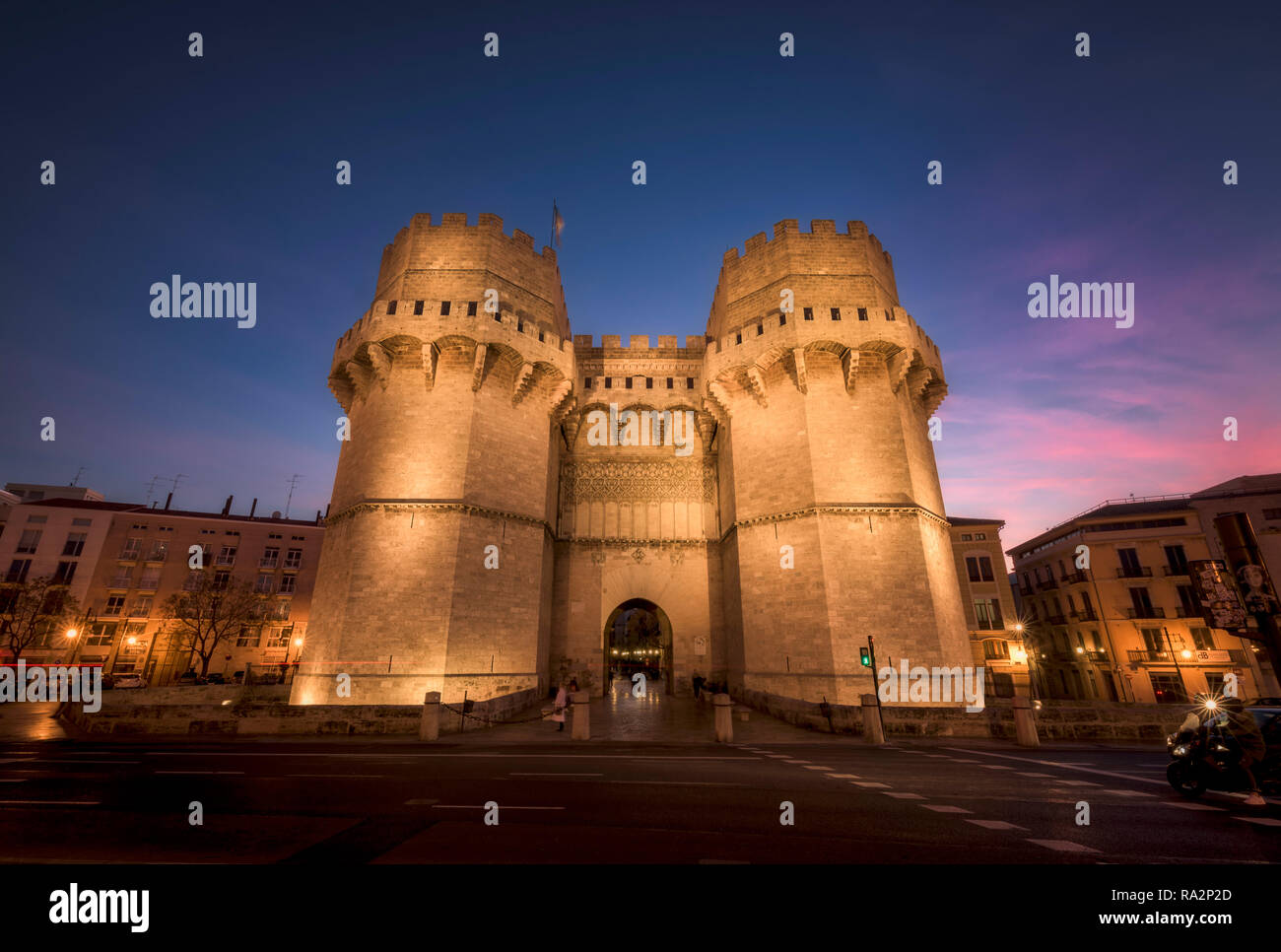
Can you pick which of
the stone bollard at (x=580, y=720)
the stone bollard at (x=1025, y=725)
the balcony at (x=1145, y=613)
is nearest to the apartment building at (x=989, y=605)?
the balcony at (x=1145, y=613)

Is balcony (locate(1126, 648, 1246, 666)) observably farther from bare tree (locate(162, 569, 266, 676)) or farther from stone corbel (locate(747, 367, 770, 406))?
bare tree (locate(162, 569, 266, 676))

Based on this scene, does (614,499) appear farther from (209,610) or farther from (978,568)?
(209,610)

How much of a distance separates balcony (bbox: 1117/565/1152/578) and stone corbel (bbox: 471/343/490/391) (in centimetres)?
3932

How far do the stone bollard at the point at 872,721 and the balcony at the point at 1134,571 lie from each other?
29038mm

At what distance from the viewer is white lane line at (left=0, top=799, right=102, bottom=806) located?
6684mm

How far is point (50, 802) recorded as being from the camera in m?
6.78

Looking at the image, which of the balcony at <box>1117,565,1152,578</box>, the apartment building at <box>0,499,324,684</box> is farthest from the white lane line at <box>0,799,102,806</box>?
the balcony at <box>1117,565,1152,578</box>

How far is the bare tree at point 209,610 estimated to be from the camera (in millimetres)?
33219

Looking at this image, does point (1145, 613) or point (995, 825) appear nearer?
point (995, 825)

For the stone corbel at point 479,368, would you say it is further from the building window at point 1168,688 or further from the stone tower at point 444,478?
the building window at point 1168,688

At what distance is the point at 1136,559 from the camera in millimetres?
31391

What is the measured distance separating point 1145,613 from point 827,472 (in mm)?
26214

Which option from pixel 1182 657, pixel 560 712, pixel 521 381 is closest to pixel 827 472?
pixel 560 712
